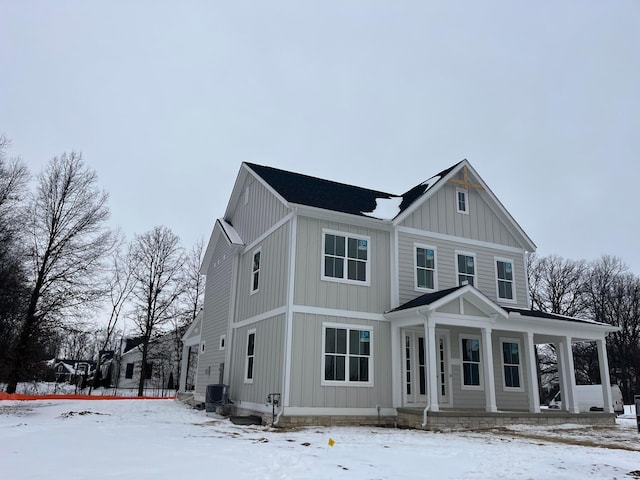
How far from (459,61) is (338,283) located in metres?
15.5

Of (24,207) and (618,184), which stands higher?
(618,184)

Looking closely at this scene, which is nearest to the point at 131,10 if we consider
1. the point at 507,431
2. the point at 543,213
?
the point at 507,431

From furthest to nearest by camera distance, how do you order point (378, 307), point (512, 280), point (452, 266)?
point (512, 280) < point (452, 266) < point (378, 307)

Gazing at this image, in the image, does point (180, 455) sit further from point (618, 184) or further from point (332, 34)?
point (618, 184)

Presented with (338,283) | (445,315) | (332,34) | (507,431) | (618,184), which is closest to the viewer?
(507,431)

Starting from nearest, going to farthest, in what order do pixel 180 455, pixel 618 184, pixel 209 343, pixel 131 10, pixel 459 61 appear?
pixel 180 455 → pixel 131 10 → pixel 209 343 → pixel 459 61 → pixel 618 184

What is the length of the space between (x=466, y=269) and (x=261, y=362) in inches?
302

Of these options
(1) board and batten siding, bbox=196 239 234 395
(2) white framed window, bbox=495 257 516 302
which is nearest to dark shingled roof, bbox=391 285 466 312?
(2) white framed window, bbox=495 257 516 302

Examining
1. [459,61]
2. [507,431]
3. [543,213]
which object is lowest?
[507,431]

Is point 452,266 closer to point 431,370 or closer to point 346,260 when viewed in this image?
point 346,260

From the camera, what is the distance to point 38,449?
24.7 feet

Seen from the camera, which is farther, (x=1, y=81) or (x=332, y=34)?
(x=332, y=34)

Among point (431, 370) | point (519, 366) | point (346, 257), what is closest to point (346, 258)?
point (346, 257)

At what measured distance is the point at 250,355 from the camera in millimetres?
15742
